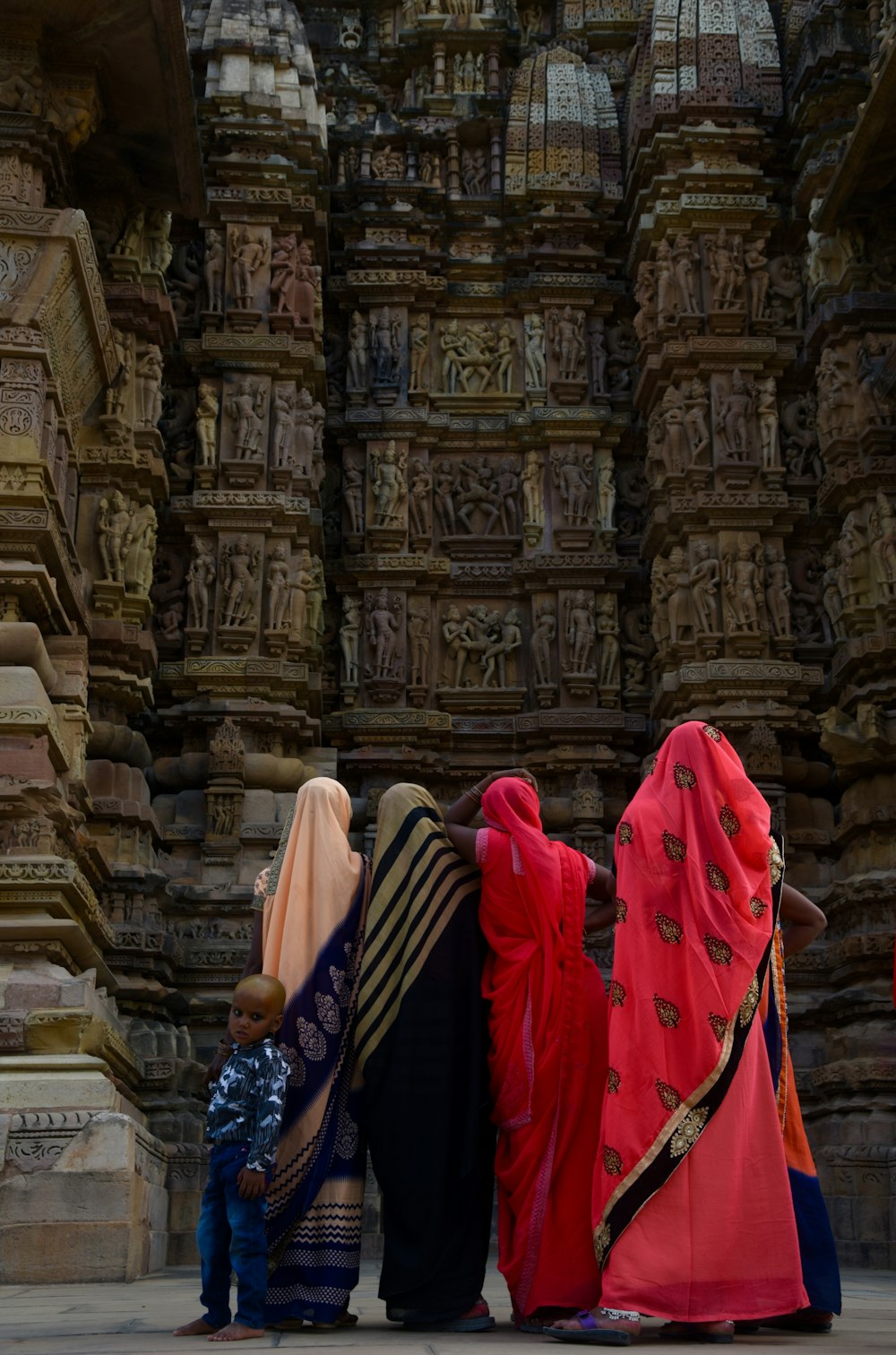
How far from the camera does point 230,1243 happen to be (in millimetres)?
4434

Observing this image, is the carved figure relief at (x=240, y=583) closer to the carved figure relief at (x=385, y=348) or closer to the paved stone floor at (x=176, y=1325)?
the carved figure relief at (x=385, y=348)

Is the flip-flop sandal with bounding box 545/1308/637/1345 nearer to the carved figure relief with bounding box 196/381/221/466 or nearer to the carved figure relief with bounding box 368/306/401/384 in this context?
the carved figure relief with bounding box 196/381/221/466

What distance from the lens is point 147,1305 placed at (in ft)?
19.0

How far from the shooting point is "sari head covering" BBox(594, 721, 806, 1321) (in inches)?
172

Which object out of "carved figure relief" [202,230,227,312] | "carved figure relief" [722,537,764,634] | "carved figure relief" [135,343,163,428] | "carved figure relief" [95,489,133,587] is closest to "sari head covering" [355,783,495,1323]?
"carved figure relief" [95,489,133,587]

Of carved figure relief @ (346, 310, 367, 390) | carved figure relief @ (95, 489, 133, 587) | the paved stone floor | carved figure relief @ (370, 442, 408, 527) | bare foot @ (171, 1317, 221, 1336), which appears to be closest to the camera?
the paved stone floor

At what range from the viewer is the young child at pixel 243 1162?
14.3ft

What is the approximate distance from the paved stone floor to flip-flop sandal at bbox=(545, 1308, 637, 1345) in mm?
76

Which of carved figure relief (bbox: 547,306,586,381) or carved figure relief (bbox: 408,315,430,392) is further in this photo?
carved figure relief (bbox: 408,315,430,392)

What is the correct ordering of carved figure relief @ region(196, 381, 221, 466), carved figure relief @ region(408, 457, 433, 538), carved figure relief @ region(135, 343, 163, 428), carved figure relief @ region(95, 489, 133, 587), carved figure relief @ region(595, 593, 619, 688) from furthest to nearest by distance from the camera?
carved figure relief @ region(408, 457, 433, 538) < carved figure relief @ region(595, 593, 619, 688) < carved figure relief @ region(196, 381, 221, 466) < carved figure relief @ region(135, 343, 163, 428) < carved figure relief @ region(95, 489, 133, 587)

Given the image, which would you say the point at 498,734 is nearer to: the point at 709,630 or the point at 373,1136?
the point at 709,630

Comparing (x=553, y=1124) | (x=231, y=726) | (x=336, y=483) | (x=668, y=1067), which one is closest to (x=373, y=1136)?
(x=553, y=1124)

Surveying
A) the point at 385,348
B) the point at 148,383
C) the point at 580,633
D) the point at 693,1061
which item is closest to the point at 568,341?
the point at 385,348

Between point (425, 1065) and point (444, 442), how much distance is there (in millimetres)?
10902
